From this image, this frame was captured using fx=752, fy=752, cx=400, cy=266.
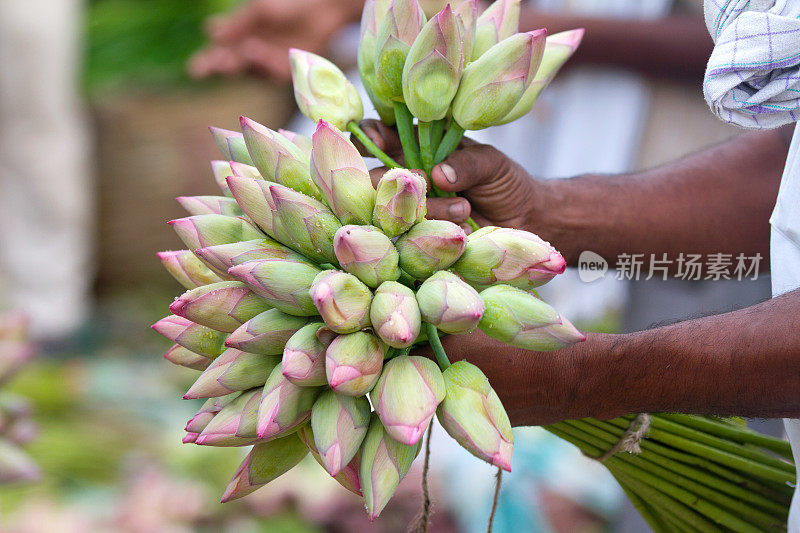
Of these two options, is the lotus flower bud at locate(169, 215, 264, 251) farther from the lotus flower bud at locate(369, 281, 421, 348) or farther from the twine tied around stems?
the twine tied around stems

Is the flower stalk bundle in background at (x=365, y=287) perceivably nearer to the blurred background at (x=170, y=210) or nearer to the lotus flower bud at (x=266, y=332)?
the lotus flower bud at (x=266, y=332)

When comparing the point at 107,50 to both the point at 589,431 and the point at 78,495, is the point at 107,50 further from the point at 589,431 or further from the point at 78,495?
the point at 589,431

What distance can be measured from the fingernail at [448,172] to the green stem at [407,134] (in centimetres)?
3

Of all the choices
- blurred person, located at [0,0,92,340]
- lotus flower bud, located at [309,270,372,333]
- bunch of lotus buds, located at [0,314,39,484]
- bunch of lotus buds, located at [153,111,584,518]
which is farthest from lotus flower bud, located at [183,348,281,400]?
blurred person, located at [0,0,92,340]

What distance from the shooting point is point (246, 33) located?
6.97 feet

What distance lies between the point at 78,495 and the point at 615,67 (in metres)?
1.77

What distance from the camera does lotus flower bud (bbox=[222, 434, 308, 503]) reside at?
0.68 metres

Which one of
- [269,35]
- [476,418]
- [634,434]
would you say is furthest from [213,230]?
[269,35]

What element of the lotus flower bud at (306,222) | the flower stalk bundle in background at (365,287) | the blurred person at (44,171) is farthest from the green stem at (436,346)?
the blurred person at (44,171)

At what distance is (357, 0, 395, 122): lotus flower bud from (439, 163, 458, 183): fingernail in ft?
0.30

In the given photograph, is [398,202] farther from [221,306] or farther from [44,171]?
[44,171]

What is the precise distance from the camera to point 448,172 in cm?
80

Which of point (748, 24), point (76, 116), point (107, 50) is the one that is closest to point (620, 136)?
point (748, 24)

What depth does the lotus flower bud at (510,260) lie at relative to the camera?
622 mm
